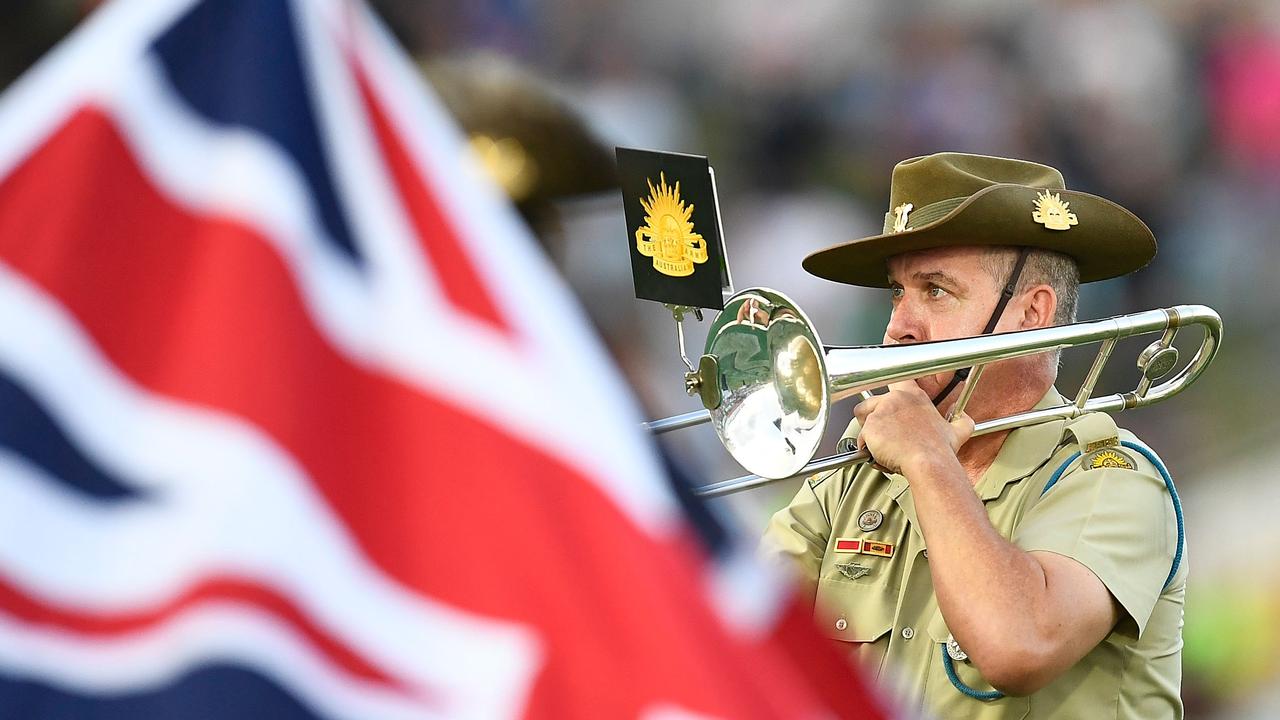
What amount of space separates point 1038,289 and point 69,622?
6.46 ft

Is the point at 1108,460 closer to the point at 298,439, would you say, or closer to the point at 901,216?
the point at 901,216

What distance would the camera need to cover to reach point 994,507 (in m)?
2.50

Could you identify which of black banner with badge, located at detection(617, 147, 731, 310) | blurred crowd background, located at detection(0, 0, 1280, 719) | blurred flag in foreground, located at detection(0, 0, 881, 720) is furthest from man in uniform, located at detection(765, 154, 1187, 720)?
blurred crowd background, located at detection(0, 0, 1280, 719)

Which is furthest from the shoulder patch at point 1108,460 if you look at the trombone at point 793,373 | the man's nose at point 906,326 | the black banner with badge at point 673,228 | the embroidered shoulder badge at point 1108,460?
the black banner with badge at point 673,228

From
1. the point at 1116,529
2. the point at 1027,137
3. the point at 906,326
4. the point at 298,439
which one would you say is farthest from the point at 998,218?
the point at 1027,137

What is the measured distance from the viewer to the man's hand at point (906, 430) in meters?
2.27

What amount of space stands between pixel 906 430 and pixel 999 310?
39cm

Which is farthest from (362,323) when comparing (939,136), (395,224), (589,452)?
(939,136)

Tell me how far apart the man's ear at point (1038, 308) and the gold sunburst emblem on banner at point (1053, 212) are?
120 mm

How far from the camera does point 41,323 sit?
41.2 inches

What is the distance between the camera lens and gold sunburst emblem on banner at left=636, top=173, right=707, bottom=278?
2234mm

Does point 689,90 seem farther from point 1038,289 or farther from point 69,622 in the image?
point 69,622

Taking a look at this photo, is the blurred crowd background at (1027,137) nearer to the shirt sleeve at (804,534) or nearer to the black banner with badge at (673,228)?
the shirt sleeve at (804,534)

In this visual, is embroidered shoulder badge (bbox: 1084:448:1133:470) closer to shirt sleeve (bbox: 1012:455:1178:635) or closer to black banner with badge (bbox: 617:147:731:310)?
shirt sleeve (bbox: 1012:455:1178:635)
